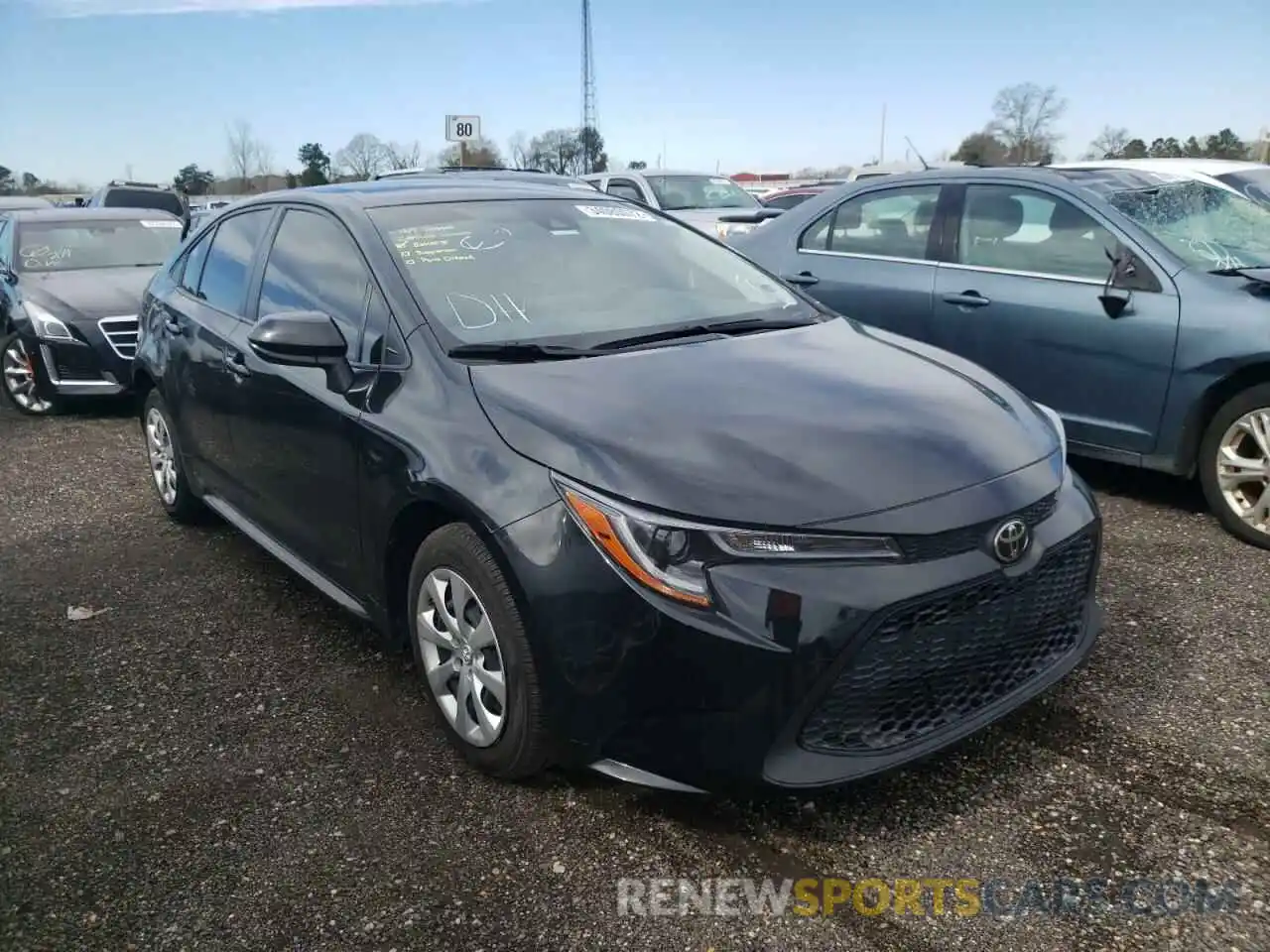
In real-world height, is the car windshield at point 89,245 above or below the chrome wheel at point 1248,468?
above

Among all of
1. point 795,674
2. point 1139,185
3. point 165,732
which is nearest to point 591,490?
point 795,674

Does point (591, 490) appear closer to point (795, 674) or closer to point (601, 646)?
point (601, 646)

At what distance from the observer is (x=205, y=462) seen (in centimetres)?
442

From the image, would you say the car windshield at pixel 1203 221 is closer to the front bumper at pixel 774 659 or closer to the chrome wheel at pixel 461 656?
the front bumper at pixel 774 659

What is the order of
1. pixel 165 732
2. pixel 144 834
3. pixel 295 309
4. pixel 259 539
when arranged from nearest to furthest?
pixel 144 834 → pixel 165 732 → pixel 295 309 → pixel 259 539

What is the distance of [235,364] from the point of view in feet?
12.8

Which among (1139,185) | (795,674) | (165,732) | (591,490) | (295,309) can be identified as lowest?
(165,732)

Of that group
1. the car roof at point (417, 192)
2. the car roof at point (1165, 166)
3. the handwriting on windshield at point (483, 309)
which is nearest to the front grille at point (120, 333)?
the car roof at point (417, 192)

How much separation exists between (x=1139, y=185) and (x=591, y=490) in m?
4.04

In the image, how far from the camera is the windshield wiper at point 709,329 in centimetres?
313

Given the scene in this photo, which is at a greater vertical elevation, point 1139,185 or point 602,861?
point 1139,185

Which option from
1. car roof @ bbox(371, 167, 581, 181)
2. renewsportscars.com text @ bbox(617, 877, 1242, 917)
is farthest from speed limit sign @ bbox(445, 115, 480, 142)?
renewsportscars.com text @ bbox(617, 877, 1242, 917)

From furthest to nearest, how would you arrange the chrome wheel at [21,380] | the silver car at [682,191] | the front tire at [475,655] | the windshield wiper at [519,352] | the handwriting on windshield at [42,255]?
the silver car at [682,191] < the handwriting on windshield at [42,255] < the chrome wheel at [21,380] < the windshield wiper at [519,352] < the front tire at [475,655]

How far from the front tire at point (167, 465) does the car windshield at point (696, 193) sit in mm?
9207
